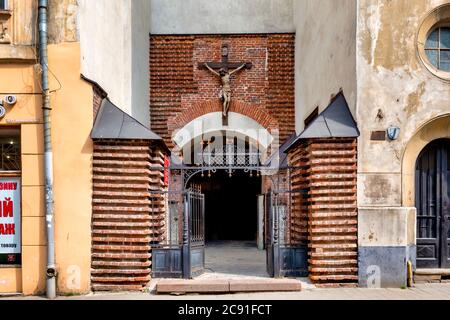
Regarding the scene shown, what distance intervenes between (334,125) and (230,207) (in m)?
12.1

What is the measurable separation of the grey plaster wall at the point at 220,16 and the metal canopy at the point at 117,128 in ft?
21.2

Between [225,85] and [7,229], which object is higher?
[225,85]

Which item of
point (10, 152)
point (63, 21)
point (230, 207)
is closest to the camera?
point (63, 21)

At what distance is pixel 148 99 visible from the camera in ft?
45.3

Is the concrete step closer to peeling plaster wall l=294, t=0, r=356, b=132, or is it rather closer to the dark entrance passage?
peeling plaster wall l=294, t=0, r=356, b=132

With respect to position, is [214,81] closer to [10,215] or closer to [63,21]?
[63,21]

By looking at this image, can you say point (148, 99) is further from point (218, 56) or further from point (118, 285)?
point (118, 285)

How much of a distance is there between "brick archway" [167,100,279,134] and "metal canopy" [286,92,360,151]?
519 centimetres

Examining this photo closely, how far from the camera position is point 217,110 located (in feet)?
46.0

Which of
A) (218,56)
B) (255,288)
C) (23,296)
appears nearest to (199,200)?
(255,288)

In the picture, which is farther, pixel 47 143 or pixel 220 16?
pixel 220 16

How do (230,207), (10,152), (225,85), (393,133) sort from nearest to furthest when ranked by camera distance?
(10,152)
(393,133)
(225,85)
(230,207)

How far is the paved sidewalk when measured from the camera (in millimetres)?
7438

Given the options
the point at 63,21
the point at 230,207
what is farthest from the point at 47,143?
the point at 230,207
